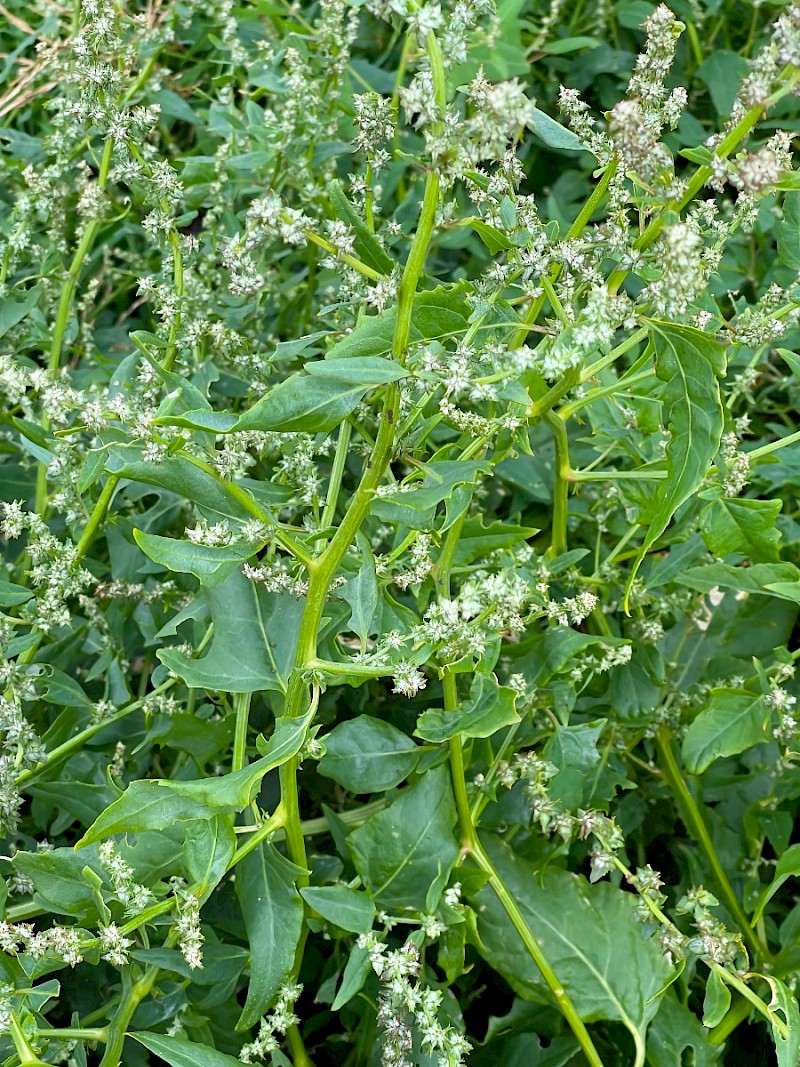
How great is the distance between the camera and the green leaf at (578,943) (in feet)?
3.90

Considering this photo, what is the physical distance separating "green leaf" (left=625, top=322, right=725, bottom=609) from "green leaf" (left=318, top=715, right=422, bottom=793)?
42cm

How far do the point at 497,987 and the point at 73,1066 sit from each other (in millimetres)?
569

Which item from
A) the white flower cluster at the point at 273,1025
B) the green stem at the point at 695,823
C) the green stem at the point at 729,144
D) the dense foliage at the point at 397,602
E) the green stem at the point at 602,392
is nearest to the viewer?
the green stem at the point at 729,144

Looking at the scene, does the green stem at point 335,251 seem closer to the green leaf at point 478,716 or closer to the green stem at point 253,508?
the green stem at point 253,508

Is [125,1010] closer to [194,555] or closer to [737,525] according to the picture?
[194,555]

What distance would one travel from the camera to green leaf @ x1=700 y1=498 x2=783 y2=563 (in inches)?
46.0

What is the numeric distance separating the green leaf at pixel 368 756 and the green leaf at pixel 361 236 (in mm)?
465

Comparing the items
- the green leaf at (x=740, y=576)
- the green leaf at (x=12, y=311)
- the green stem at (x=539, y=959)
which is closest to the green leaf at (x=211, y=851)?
the green stem at (x=539, y=959)

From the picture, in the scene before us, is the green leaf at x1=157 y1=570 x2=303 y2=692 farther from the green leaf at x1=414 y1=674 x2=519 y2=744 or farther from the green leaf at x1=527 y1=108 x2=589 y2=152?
the green leaf at x1=527 y1=108 x2=589 y2=152

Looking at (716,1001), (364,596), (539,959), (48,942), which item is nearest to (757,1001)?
(716,1001)

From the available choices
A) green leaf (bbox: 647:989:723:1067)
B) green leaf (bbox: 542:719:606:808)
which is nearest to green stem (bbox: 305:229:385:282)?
green leaf (bbox: 542:719:606:808)

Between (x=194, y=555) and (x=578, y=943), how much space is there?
25.2 inches

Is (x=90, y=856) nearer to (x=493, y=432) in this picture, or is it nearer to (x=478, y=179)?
(x=493, y=432)

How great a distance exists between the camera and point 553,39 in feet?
7.04
